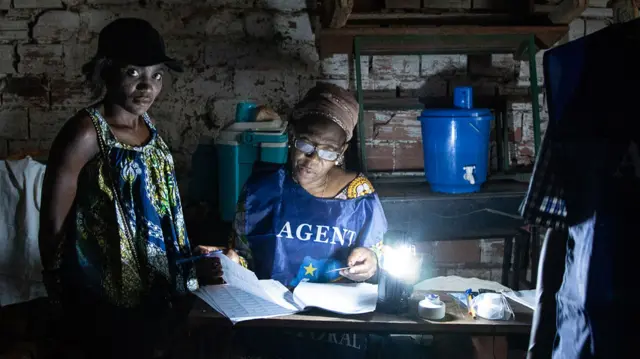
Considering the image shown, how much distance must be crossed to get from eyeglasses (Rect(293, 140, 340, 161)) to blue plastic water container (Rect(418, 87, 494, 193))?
100 cm

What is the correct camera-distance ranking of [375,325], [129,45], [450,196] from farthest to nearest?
1. [450,196]
2. [129,45]
3. [375,325]

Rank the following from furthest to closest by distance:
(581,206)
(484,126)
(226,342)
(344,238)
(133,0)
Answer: (133,0)
(484,126)
(344,238)
(226,342)
(581,206)

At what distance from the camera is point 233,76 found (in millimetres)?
3520

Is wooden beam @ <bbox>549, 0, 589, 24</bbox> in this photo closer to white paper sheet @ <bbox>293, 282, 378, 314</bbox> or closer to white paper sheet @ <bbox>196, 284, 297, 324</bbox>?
white paper sheet @ <bbox>293, 282, 378, 314</bbox>

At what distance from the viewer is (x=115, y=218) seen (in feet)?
6.23

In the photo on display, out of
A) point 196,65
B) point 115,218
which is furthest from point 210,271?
point 196,65

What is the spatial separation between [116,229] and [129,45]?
66 cm

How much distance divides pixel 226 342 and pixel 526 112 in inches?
105

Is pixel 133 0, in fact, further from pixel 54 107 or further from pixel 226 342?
pixel 226 342

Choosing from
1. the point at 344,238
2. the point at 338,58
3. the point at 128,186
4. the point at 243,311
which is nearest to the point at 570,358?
the point at 243,311

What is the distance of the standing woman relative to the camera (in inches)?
74.1

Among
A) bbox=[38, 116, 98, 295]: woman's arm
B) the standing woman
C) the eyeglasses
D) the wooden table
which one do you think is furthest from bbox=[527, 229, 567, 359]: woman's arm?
bbox=[38, 116, 98, 295]: woman's arm

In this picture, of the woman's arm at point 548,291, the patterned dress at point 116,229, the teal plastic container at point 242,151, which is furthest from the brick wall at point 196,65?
the woman's arm at point 548,291

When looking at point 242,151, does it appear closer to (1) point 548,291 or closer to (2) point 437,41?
(2) point 437,41
